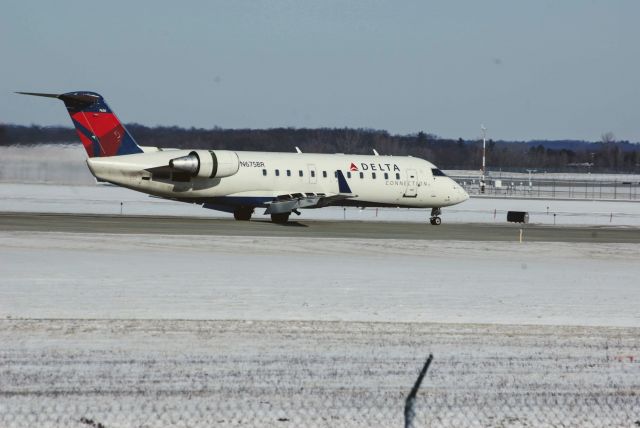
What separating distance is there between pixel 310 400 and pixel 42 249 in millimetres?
18830

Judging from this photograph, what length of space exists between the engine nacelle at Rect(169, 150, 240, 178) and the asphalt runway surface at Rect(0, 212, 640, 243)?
2.26 metres

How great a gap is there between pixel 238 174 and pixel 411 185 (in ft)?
31.8

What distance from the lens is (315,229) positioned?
124 feet

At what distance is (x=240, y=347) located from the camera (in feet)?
40.5

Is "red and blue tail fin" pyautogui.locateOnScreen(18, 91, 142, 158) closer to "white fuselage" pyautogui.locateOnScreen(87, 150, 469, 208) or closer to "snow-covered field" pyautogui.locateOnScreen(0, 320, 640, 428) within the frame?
"white fuselage" pyautogui.locateOnScreen(87, 150, 469, 208)

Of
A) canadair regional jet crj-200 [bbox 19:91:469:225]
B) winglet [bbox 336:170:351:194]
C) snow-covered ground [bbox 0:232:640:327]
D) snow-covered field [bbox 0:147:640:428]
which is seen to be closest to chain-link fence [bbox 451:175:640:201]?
canadair regional jet crj-200 [bbox 19:91:469:225]

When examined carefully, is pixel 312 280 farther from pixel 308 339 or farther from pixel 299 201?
pixel 299 201

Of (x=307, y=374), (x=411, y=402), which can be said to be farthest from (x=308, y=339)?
(x=411, y=402)

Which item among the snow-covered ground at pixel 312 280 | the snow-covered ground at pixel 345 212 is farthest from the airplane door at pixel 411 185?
the snow-covered ground at pixel 312 280

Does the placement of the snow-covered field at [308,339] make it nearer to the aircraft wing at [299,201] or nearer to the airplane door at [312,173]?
the aircraft wing at [299,201]

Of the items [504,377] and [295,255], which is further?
[295,255]

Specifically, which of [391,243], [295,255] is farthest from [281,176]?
[295,255]

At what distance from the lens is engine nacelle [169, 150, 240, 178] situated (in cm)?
3934

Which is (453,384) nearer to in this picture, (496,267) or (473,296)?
(473,296)
